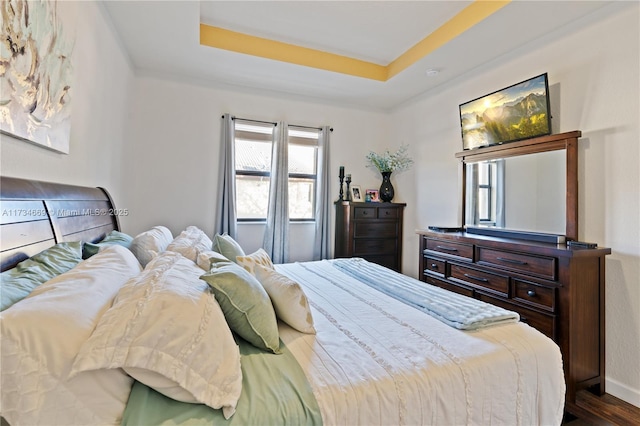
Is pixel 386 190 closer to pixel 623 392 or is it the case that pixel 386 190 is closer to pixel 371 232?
pixel 371 232

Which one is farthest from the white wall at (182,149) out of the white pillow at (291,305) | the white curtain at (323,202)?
the white pillow at (291,305)

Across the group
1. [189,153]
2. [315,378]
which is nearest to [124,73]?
[189,153]

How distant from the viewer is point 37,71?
130cm

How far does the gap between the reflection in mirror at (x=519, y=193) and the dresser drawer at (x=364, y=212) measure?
1.12 meters

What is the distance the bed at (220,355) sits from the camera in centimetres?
74

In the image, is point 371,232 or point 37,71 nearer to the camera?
point 37,71

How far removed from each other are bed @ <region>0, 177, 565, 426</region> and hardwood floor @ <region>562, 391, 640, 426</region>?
2.98 ft

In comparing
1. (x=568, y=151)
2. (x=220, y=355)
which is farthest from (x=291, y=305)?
(x=568, y=151)

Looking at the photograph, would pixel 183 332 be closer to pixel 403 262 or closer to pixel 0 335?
pixel 0 335

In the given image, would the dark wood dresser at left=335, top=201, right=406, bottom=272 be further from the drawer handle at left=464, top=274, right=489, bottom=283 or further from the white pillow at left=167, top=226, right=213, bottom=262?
the white pillow at left=167, top=226, right=213, bottom=262

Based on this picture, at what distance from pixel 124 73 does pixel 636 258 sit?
14.3ft

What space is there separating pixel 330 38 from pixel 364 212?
1975 mm

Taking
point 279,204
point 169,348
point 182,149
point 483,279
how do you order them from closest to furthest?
1. point 169,348
2. point 483,279
3. point 182,149
4. point 279,204

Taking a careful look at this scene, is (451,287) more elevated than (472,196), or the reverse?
(472,196)
